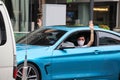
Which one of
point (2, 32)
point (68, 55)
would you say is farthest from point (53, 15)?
point (2, 32)

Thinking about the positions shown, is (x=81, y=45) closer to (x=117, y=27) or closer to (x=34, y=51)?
(x=34, y=51)

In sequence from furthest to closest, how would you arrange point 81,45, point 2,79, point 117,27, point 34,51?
point 117,27 < point 81,45 < point 34,51 < point 2,79

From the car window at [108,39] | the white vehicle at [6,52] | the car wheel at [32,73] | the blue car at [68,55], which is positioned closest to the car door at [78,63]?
the blue car at [68,55]

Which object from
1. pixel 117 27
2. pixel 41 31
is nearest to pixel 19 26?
pixel 41 31

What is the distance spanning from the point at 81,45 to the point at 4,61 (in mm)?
4199

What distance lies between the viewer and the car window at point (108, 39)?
11109mm

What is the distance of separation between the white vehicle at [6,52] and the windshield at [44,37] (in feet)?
11.7

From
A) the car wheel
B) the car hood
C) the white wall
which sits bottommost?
the car wheel

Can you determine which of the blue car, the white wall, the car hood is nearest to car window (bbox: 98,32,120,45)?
the blue car

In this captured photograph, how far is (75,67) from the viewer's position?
1052 cm

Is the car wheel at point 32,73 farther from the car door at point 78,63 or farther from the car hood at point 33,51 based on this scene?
the car door at point 78,63

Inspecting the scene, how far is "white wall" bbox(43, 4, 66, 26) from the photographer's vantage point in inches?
725

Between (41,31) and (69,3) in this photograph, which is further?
(69,3)

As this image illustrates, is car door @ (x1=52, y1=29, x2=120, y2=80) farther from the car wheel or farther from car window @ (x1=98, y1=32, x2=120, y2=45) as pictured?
the car wheel
